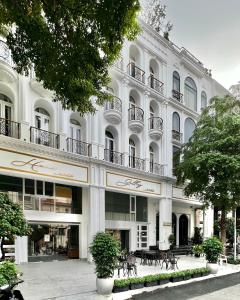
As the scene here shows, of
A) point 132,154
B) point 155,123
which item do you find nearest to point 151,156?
point 132,154

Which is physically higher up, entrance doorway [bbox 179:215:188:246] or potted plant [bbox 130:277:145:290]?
potted plant [bbox 130:277:145:290]

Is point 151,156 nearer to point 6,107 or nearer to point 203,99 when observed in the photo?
point 203,99

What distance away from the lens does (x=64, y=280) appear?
Answer: 13.5 meters

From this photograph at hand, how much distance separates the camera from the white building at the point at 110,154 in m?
16.6

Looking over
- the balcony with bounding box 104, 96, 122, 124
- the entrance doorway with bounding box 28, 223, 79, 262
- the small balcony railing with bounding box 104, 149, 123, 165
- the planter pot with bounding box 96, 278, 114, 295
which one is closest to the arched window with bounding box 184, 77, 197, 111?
the balcony with bounding box 104, 96, 122, 124

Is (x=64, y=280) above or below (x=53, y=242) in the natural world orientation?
below

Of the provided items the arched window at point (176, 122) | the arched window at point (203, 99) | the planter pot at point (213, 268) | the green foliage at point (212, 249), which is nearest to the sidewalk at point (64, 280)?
the planter pot at point (213, 268)

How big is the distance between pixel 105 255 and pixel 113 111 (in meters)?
10.8

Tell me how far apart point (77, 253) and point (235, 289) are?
28.9 feet

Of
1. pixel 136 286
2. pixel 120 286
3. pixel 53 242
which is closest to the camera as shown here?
pixel 120 286

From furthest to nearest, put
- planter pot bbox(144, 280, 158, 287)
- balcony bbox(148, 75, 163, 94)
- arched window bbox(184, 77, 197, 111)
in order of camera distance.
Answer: arched window bbox(184, 77, 197, 111)
balcony bbox(148, 75, 163, 94)
planter pot bbox(144, 280, 158, 287)

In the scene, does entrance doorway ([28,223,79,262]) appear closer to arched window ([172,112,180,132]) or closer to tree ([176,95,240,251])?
tree ([176,95,240,251])

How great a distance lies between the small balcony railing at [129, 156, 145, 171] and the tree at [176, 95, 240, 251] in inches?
93.9

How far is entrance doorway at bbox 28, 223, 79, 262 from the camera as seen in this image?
58.9 ft
